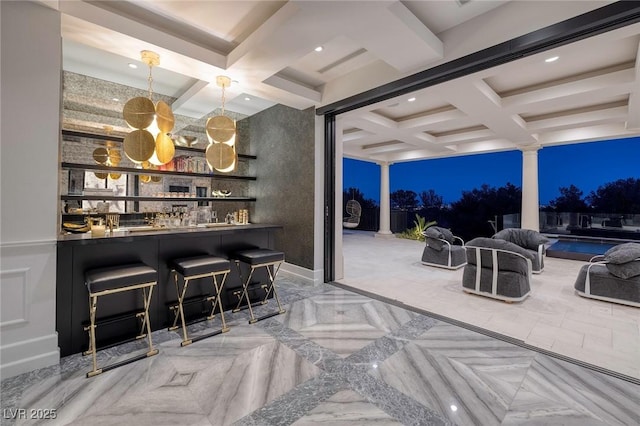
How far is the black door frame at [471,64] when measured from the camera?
2.04 meters

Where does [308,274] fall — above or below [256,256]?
below

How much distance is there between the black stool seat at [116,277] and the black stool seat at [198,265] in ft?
0.89

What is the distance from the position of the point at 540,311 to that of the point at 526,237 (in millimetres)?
2511

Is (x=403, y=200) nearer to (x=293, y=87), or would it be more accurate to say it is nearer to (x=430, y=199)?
(x=430, y=199)

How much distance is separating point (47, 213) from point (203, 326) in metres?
1.63

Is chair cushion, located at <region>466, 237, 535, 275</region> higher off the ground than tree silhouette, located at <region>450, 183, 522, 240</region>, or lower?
lower

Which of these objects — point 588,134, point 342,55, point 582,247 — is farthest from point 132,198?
point 582,247

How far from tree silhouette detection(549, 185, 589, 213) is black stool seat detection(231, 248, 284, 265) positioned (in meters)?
9.64

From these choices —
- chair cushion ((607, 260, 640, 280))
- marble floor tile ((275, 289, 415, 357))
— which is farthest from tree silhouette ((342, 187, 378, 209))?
marble floor tile ((275, 289, 415, 357))

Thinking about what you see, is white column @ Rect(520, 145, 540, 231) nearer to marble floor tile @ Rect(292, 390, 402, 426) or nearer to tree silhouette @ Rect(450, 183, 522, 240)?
tree silhouette @ Rect(450, 183, 522, 240)

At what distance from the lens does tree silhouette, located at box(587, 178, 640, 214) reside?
7.11 m

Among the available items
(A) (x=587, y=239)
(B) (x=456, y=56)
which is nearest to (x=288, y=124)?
(B) (x=456, y=56)

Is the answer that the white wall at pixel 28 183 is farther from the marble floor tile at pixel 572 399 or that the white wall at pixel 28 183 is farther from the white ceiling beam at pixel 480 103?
the white ceiling beam at pixel 480 103

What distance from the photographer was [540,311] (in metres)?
3.27
